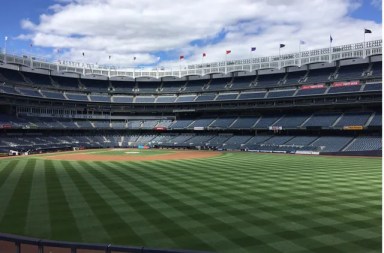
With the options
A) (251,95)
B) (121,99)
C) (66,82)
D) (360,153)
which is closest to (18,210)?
(360,153)

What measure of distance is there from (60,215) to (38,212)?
5.98 ft

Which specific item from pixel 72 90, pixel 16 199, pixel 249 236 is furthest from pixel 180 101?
pixel 249 236

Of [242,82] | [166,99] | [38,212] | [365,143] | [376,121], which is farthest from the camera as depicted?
[166,99]

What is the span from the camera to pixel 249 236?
1633 cm

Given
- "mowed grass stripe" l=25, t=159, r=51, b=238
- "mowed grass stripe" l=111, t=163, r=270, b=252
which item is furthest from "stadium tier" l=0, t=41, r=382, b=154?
"mowed grass stripe" l=25, t=159, r=51, b=238

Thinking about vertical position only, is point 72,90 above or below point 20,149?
above

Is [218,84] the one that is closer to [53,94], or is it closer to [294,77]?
[294,77]

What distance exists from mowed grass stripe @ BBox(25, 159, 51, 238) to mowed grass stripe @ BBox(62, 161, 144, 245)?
280 cm

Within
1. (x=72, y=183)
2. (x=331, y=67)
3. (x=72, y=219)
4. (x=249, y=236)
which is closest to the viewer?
(x=249, y=236)

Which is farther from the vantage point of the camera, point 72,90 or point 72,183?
point 72,90

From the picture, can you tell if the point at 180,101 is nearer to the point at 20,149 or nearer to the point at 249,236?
the point at 20,149

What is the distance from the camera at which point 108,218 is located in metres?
19.6

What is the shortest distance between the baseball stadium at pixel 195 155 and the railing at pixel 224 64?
410 mm

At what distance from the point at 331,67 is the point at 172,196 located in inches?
2971
